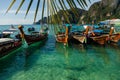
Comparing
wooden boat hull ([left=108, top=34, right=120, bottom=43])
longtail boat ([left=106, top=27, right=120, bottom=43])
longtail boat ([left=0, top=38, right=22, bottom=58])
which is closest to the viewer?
longtail boat ([left=0, top=38, right=22, bottom=58])

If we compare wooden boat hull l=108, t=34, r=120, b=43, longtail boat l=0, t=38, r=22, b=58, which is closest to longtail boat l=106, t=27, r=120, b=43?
wooden boat hull l=108, t=34, r=120, b=43

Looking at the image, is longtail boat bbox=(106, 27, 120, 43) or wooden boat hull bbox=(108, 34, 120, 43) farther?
wooden boat hull bbox=(108, 34, 120, 43)

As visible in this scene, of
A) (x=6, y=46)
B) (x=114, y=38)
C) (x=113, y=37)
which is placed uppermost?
(x=6, y=46)

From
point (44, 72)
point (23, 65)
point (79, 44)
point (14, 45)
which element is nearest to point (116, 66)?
point (44, 72)

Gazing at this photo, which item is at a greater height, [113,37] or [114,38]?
[113,37]

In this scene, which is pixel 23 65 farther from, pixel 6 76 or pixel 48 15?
pixel 48 15

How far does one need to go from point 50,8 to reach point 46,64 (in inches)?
541

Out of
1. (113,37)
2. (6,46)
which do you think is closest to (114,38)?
(113,37)

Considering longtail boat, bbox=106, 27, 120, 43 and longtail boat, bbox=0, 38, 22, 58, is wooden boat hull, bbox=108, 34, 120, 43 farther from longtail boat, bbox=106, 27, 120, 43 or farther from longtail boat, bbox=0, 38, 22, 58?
longtail boat, bbox=0, 38, 22, 58

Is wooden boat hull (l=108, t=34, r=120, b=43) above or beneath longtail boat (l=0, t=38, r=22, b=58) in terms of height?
beneath

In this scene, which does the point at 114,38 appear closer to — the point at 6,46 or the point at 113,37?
the point at 113,37

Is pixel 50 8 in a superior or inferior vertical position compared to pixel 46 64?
superior

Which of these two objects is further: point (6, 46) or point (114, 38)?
point (114, 38)

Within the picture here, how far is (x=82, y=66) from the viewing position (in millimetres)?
13766
